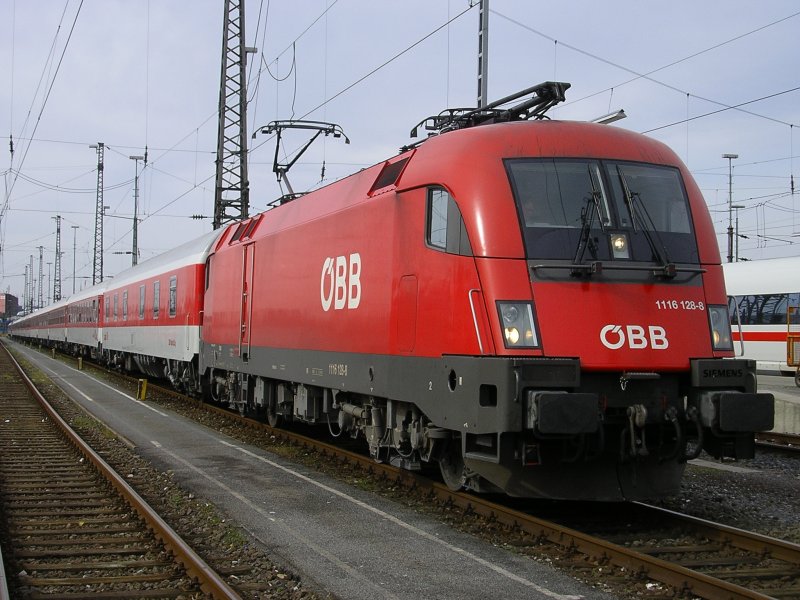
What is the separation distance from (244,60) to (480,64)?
42.0 ft

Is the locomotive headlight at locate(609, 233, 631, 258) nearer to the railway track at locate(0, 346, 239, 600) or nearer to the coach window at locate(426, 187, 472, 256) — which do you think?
the coach window at locate(426, 187, 472, 256)

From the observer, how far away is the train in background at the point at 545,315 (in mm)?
6910

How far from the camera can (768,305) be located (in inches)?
966

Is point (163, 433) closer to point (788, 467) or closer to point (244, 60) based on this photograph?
point (788, 467)

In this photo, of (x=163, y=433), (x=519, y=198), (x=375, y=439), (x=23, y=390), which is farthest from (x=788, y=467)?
(x=23, y=390)

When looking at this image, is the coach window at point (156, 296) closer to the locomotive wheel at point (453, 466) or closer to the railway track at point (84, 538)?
the railway track at point (84, 538)

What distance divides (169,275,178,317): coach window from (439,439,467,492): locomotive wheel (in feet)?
43.8

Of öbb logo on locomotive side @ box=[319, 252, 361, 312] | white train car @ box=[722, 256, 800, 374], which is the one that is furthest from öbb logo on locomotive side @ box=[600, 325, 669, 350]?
white train car @ box=[722, 256, 800, 374]

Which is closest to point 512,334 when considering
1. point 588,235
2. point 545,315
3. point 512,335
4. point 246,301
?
point 512,335

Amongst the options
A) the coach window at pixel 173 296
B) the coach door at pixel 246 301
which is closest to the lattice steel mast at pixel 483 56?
the coach door at pixel 246 301

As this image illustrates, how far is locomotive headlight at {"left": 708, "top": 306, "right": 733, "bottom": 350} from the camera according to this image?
24.3 ft

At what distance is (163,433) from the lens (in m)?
14.6

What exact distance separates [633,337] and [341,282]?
4.04 m

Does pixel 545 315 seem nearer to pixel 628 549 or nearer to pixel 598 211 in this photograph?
pixel 598 211
